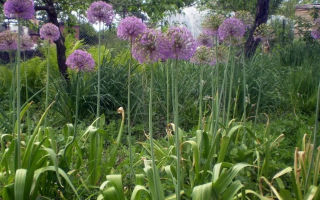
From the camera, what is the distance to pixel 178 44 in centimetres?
159

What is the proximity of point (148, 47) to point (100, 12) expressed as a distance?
0.92 meters

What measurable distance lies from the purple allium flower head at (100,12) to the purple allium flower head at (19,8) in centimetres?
42

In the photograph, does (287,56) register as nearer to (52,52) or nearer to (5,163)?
(52,52)

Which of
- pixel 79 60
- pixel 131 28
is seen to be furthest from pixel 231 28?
pixel 79 60

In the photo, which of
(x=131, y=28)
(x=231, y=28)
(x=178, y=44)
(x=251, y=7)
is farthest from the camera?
(x=251, y=7)

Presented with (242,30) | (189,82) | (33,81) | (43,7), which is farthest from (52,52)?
(242,30)

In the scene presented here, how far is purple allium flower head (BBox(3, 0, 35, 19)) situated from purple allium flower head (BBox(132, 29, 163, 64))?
829 millimetres

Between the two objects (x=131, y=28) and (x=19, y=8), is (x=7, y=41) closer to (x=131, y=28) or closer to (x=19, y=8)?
(x=19, y=8)

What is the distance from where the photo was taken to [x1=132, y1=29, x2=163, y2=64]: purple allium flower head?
5.29 ft

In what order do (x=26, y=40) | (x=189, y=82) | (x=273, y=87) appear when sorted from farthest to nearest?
(x=273, y=87) → (x=189, y=82) → (x=26, y=40)

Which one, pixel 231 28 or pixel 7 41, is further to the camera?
pixel 7 41

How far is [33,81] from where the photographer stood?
6.35 m

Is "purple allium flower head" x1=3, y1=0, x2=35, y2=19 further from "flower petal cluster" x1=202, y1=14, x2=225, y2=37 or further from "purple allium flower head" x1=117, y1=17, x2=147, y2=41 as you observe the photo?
"flower petal cluster" x1=202, y1=14, x2=225, y2=37

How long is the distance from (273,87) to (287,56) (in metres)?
2.96
